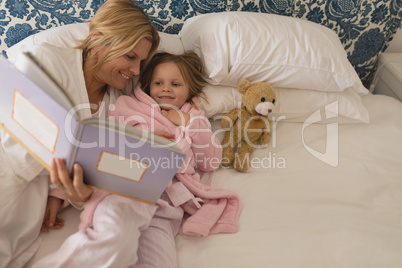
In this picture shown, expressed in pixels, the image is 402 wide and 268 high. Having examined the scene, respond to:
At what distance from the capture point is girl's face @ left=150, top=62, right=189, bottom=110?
128cm

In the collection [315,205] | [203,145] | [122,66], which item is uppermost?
[122,66]

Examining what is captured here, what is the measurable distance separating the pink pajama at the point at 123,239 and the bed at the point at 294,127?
75 millimetres

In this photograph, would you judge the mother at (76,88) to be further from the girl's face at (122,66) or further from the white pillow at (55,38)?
the white pillow at (55,38)

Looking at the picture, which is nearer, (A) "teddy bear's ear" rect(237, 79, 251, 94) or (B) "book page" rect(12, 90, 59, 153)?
(B) "book page" rect(12, 90, 59, 153)

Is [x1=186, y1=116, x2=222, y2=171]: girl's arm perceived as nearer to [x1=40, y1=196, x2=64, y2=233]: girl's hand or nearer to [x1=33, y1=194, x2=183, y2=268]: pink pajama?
[x1=33, y1=194, x2=183, y2=268]: pink pajama

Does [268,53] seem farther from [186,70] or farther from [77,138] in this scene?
[77,138]

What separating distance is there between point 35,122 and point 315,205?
926 mm

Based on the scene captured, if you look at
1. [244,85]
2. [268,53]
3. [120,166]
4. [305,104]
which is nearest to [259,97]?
[244,85]

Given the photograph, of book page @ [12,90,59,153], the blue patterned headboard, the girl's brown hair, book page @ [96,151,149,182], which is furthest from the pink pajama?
the blue patterned headboard

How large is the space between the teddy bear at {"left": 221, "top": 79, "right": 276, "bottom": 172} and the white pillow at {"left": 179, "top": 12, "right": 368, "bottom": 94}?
8cm

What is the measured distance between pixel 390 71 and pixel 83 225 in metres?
1.67

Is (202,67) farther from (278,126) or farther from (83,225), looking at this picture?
(83,225)

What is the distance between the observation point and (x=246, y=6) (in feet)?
5.05

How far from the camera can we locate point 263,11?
156 centimetres
